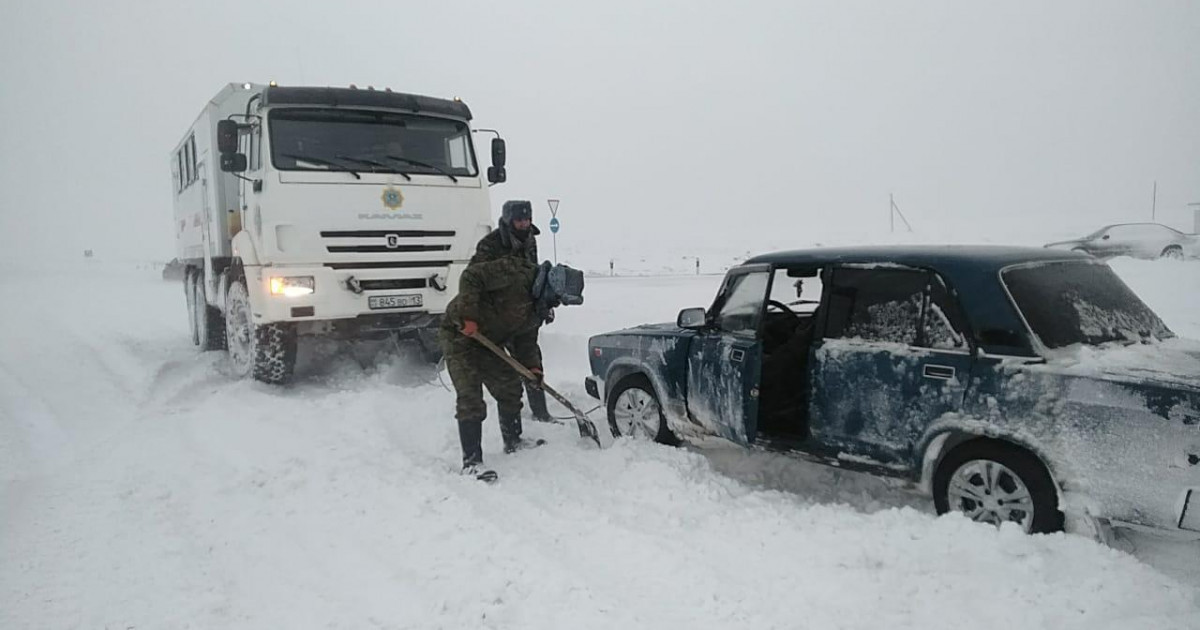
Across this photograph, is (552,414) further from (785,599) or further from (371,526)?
(785,599)

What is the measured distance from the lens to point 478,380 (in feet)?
16.9

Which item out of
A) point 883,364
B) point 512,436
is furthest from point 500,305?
point 883,364

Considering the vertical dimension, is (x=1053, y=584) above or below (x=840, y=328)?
below

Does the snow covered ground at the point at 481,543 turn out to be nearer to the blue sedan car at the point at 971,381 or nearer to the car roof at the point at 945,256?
the blue sedan car at the point at 971,381

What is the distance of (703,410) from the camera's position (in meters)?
4.73

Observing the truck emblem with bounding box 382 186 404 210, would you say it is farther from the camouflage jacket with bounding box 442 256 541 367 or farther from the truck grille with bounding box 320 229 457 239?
the camouflage jacket with bounding box 442 256 541 367

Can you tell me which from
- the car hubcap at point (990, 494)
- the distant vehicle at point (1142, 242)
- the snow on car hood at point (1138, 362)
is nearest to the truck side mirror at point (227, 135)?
the car hubcap at point (990, 494)

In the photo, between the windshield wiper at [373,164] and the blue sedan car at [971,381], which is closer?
the blue sedan car at [971,381]

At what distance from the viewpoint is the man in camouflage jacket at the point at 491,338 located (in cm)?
499

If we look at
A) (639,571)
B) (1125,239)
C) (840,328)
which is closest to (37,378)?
(639,571)

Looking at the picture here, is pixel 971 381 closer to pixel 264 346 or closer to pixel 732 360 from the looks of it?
pixel 732 360

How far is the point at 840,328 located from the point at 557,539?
1965 mm

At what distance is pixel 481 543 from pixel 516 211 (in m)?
2.56

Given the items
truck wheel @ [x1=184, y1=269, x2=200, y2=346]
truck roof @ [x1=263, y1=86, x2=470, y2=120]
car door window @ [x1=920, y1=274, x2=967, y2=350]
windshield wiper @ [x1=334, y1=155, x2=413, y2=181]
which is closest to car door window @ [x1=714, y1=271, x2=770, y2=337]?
car door window @ [x1=920, y1=274, x2=967, y2=350]
